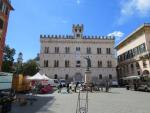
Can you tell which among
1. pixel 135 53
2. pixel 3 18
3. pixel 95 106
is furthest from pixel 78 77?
pixel 95 106

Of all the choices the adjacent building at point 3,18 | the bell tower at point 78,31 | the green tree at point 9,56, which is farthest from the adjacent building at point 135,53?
the green tree at point 9,56

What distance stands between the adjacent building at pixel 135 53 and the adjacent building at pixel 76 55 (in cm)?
404

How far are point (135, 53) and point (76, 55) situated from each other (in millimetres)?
19307

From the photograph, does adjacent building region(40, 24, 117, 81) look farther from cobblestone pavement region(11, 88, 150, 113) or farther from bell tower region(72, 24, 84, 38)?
cobblestone pavement region(11, 88, 150, 113)

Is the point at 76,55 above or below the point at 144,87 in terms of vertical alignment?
above

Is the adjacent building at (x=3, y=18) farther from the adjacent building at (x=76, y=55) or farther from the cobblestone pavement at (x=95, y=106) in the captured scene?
the adjacent building at (x=76, y=55)

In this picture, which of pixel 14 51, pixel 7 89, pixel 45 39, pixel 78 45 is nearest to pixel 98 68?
Answer: pixel 78 45

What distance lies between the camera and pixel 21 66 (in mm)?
61781

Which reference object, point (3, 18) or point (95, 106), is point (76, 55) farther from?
point (95, 106)

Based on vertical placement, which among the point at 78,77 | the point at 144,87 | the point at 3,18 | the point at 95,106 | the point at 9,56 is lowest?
the point at 95,106

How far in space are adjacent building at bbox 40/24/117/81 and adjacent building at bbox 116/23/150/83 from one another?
4040 millimetres

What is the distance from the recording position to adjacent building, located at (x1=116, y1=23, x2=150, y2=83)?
125 feet

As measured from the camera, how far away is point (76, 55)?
56.7 metres

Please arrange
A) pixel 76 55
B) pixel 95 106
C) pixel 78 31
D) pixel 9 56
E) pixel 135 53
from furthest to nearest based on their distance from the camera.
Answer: pixel 78 31 < pixel 76 55 < pixel 9 56 < pixel 135 53 < pixel 95 106
